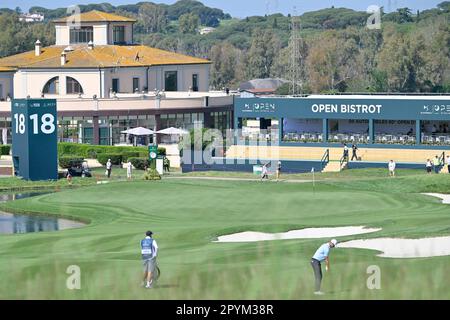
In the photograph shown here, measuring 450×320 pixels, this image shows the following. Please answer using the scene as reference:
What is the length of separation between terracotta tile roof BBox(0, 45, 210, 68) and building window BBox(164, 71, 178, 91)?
0.82 meters

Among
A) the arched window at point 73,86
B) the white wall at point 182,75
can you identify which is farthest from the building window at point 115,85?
the white wall at point 182,75

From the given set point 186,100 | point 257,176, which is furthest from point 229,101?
point 257,176

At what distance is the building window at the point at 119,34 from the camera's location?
114125 millimetres

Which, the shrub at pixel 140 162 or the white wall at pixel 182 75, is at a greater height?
the white wall at pixel 182 75

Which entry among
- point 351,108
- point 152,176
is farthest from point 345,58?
point 152,176

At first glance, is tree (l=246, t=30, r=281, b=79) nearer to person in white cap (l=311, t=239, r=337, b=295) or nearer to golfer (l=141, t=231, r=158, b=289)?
golfer (l=141, t=231, r=158, b=289)

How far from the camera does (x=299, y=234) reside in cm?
4541

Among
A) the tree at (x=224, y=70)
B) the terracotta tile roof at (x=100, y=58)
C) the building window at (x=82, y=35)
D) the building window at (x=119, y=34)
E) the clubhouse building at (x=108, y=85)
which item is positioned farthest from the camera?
the tree at (x=224, y=70)

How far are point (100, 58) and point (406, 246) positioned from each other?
69651 mm

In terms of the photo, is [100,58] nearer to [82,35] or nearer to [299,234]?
[82,35]

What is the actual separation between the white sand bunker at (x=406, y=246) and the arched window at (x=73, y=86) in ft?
217

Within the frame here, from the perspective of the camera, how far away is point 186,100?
98938mm

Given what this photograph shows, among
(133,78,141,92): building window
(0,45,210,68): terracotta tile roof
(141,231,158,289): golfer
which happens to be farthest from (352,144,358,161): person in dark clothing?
(141,231,158,289): golfer

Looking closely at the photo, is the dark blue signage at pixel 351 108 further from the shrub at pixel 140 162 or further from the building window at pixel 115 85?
the building window at pixel 115 85
